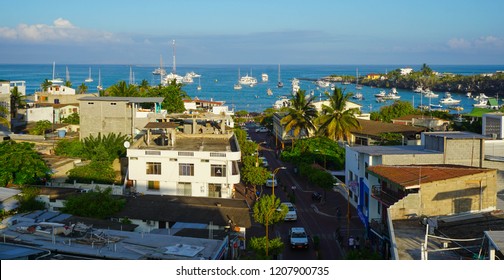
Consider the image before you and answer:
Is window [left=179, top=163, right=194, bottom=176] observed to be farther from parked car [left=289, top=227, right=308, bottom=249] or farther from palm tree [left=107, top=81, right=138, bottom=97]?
palm tree [left=107, top=81, right=138, bottom=97]

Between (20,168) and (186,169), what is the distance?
25.8 ft

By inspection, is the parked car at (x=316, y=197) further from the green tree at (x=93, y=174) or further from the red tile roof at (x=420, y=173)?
the red tile roof at (x=420, y=173)

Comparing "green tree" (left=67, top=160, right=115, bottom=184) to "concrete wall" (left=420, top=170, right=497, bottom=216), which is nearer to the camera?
"concrete wall" (left=420, top=170, right=497, bottom=216)

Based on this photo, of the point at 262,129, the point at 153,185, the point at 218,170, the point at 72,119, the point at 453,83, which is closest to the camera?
the point at 218,170

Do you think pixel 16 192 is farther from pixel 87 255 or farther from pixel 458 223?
A: pixel 458 223

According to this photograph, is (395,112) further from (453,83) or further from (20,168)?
(453,83)

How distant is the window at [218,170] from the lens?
92.3ft

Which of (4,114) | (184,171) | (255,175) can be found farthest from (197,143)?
(4,114)

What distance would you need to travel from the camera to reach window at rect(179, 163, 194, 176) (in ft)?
92.8

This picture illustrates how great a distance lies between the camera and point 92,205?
22.5 metres

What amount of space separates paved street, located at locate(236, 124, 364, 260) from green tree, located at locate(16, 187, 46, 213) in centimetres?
829

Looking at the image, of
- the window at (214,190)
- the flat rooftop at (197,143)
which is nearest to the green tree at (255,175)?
the flat rooftop at (197,143)

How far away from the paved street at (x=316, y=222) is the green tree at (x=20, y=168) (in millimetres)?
10962

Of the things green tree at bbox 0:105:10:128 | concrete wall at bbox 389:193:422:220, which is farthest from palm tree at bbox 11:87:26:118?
concrete wall at bbox 389:193:422:220
